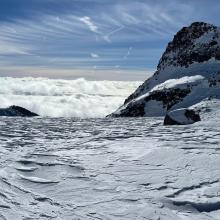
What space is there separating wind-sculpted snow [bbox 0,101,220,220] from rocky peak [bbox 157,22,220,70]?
41.4 m

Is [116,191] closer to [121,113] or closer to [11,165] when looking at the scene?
[11,165]

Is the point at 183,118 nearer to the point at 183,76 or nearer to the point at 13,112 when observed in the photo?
the point at 183,76

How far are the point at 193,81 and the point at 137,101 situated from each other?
7.24 metres

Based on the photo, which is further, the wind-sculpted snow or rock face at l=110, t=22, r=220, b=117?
rock face at l=110, t=22, r=220, b=117

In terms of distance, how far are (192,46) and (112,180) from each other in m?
53.3

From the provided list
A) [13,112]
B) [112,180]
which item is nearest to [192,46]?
[13,112]

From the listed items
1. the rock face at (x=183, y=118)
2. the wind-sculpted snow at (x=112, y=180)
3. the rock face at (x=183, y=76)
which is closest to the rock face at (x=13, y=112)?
the rock face at (x=183, y=76)

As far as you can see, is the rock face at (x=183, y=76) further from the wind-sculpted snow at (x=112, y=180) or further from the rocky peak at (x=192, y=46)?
the wind-sculpted snow at (x=112, y=180)

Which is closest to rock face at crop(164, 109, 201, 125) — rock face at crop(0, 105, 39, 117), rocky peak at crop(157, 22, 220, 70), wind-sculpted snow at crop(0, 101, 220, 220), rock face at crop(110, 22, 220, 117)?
wind-sculpted snow at crop(0, 101, 220, 220)

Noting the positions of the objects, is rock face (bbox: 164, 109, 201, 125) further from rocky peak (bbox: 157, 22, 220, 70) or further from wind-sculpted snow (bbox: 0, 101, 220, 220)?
rocky peak (bbox: 157, 22, 220, 70)

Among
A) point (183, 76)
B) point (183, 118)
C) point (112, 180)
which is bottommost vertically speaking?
point (112, 180)

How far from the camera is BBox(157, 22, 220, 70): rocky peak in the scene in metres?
56.8

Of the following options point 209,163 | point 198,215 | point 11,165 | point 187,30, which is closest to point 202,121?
point 209,163

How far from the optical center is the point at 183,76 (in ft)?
176
